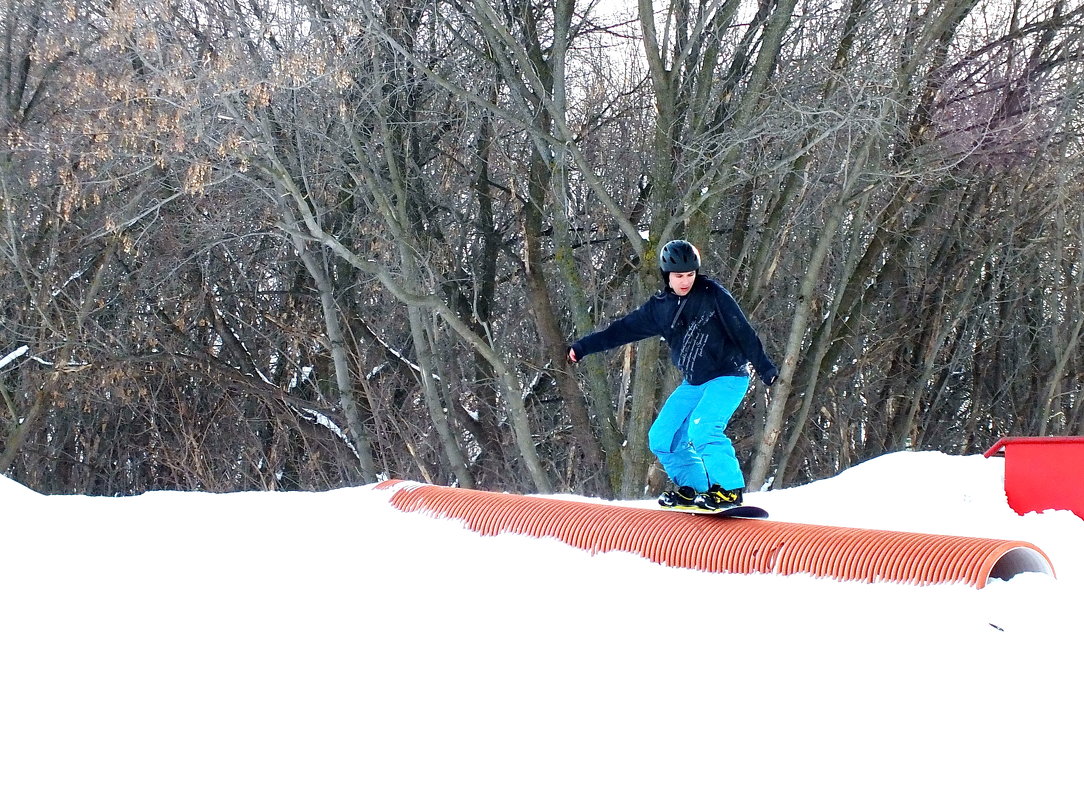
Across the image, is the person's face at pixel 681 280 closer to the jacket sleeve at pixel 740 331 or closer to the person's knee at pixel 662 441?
the jacket sleeve at pixel 740 331

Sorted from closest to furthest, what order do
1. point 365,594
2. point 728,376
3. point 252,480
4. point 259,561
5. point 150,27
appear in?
1. point 365,594
2. point 259,561
3. point 728,376
4. point 150,27
5. point 252,480

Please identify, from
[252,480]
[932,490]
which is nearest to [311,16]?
[932,490]

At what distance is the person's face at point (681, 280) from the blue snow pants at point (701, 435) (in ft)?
1.71

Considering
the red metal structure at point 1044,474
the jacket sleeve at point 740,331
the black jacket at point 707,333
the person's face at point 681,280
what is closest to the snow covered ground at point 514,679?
the red metal structure at point 1044,474

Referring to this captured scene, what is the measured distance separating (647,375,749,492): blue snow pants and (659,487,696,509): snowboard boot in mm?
46

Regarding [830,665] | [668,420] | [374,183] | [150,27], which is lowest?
[830,665]

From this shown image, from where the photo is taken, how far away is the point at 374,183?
12.4 m

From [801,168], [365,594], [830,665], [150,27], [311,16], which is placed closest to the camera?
[830,665]

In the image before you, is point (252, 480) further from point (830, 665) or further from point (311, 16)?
point (830, 665)

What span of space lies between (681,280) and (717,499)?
119cm

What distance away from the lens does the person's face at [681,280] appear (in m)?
5.72

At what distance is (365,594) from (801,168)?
890 centimetres

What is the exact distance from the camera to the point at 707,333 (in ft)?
19.0

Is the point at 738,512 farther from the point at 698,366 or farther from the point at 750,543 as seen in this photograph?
the point at 698,366
